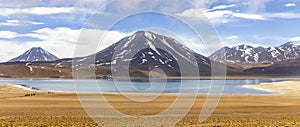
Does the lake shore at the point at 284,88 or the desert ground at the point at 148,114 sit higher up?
the desert ground at the point at 148,114

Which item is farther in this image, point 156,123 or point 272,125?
point 156,123

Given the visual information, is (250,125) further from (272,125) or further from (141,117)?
(141,117)

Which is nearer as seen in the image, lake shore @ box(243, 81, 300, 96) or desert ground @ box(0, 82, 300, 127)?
desert ground @ box(0, 82, 300, 127)

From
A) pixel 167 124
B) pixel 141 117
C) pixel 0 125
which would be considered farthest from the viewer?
pixel 141 117

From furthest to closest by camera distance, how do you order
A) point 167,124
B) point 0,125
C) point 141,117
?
point 141,117 → point 167,124 → point 0,125

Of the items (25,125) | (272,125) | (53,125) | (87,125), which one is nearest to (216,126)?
(272,125)

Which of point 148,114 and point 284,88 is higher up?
point 148,114

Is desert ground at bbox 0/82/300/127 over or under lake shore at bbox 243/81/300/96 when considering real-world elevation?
over

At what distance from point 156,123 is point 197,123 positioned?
324 centimetres

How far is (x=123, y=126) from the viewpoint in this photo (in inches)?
1131

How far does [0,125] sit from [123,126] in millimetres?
8648

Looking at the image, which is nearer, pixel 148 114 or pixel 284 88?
pixel 148 114

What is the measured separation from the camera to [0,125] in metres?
27.5

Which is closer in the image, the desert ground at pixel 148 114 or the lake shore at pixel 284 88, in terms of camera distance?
the desert ground at pixel 148 114
